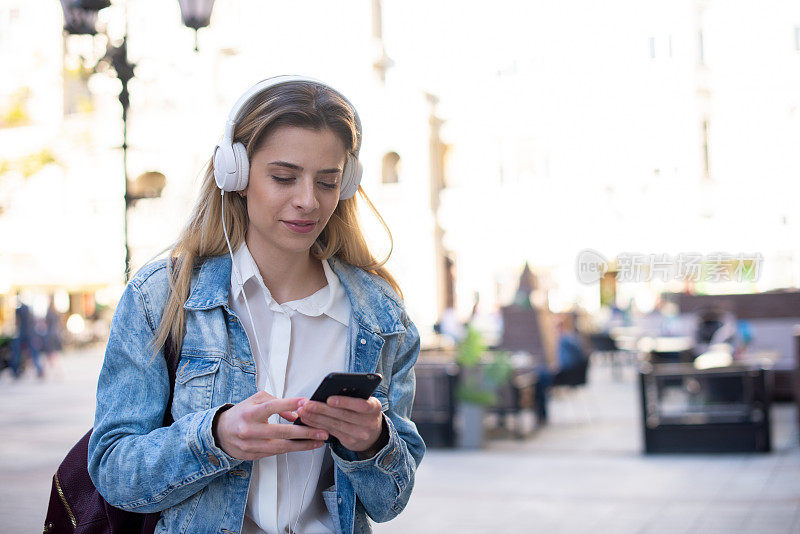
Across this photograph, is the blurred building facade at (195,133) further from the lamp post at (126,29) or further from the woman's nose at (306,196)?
the woman's nose at (306,196)

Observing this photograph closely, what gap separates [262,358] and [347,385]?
350 mm

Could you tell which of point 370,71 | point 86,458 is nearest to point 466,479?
point 86,458

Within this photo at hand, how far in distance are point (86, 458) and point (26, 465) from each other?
791 centimetres

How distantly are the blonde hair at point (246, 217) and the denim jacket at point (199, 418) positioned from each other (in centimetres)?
3

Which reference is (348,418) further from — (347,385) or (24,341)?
(24,341)

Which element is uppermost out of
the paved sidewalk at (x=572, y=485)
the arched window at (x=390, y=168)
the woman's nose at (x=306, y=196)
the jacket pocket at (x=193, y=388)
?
the arched window at (x=390, y=168)

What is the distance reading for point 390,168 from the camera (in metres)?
37.8

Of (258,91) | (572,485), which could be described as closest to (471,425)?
(572,485)

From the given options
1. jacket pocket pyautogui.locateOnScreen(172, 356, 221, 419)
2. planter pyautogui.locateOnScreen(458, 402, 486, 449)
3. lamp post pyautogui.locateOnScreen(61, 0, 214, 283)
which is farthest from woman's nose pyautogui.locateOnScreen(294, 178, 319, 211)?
planter pyautogui.locateOnScreen(458, 402, 486, 449)

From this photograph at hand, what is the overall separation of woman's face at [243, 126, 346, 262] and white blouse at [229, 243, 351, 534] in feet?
0.44

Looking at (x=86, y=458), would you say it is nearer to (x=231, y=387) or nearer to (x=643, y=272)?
(x=231, y=387)

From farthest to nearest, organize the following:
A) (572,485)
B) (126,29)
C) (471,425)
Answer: (471,425) < (126,29) < (572,485)

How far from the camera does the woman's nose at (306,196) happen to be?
1.93 meters

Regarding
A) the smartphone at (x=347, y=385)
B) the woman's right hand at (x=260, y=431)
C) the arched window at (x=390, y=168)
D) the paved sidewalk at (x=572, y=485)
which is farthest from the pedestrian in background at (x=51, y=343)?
the smartphone at (x=347, y=385)
